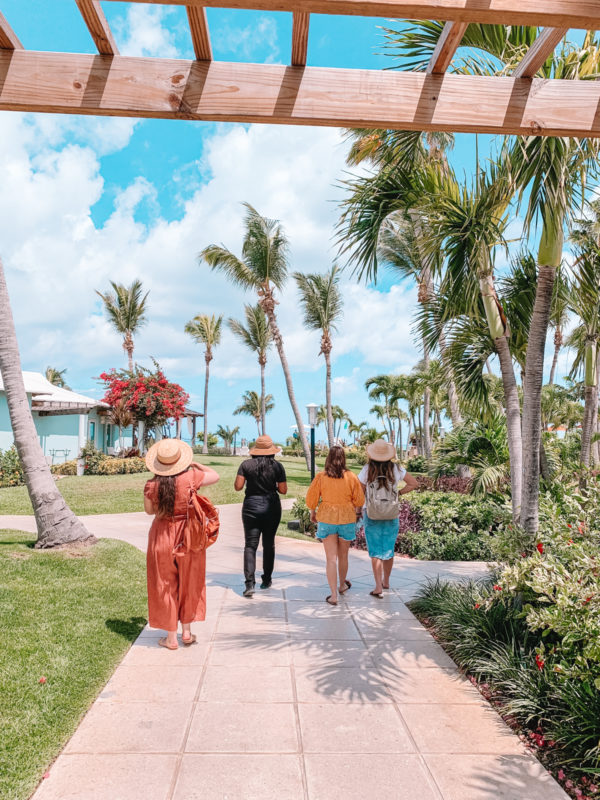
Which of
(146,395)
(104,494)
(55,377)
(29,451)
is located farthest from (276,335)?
(55,377)

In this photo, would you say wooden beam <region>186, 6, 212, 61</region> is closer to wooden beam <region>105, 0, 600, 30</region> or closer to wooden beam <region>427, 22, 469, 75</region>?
wooden beam <region>105, 0, 600, 30</region>

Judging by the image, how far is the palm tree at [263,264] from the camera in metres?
21.7

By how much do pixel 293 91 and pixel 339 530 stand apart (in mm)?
4259

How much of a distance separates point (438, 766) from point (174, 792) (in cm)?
141

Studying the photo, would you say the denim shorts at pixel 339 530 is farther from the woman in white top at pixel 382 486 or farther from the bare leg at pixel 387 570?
the bare leg at pixel 387 570

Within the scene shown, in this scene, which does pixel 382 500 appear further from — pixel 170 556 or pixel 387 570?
pixel 170 556

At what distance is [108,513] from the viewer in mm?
13852

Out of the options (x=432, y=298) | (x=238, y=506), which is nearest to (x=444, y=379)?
(x=432, y=298)

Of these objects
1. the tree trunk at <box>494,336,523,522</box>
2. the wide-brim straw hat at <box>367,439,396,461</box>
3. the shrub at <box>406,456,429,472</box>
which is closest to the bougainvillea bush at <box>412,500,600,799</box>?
the wide-brim straw hat at <box>367,439,396,461</box>

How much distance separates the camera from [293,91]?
3080 millimetres

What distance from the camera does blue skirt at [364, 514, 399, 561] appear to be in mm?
6223

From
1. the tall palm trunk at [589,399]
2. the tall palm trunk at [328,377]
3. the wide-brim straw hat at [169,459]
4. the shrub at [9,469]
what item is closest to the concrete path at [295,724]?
the wide-brim straw hat at [169,459]

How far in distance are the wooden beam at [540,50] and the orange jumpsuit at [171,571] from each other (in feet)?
12.1

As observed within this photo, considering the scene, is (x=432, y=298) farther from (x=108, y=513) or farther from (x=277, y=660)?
(x=108, y=513)
